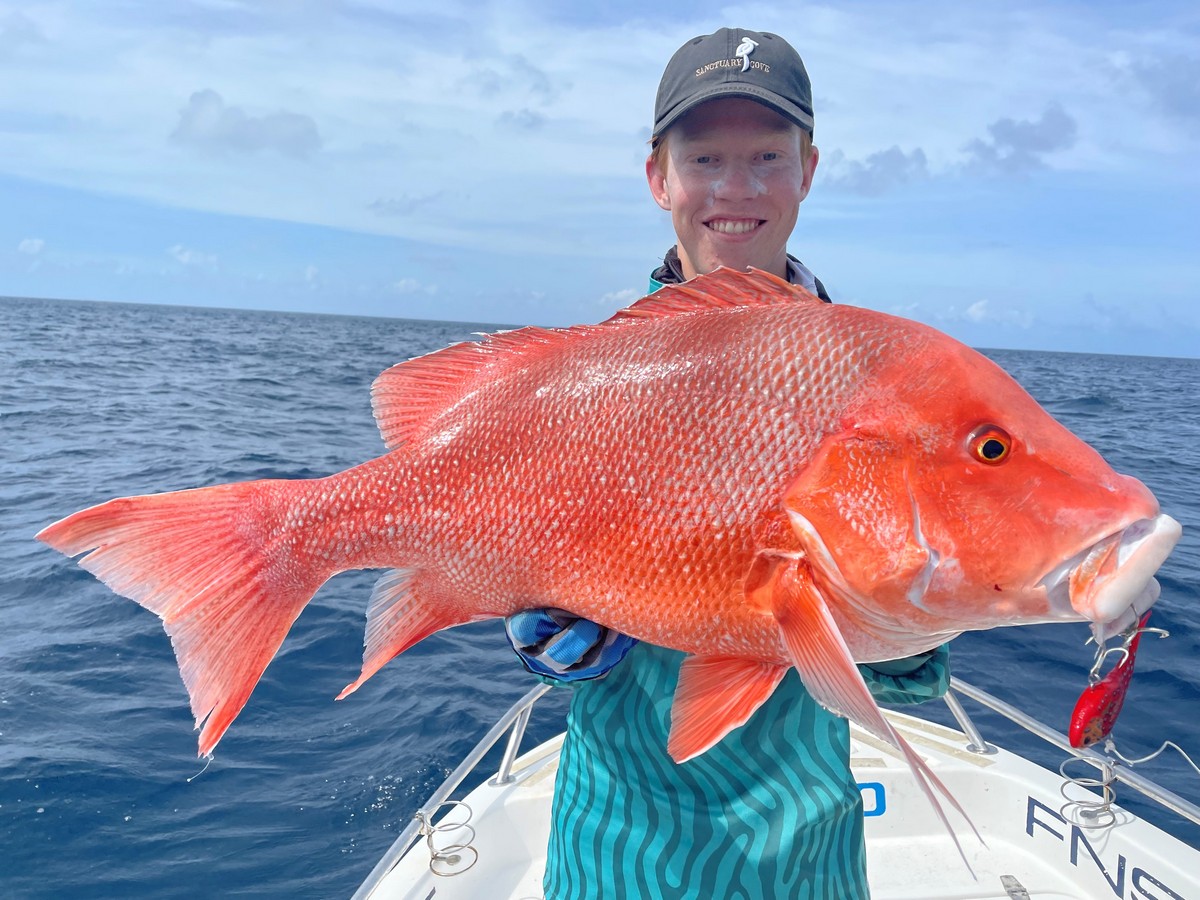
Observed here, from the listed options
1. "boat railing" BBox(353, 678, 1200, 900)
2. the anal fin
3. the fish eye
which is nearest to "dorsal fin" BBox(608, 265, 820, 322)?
the fish eye

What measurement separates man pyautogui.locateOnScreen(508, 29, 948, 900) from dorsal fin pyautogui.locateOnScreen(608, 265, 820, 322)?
37 centimetres

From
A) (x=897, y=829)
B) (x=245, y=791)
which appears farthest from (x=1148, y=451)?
(x=245, y=791)

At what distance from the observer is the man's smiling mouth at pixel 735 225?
7.20ft

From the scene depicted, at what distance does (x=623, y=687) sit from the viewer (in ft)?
6.48

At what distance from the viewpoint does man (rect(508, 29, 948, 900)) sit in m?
1.82

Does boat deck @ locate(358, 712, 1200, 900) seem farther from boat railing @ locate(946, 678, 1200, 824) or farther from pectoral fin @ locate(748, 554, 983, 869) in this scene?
pectoral fin @ locate(748, 554, 983, 869)

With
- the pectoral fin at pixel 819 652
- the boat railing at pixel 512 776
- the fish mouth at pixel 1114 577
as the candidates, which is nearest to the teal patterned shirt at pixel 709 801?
the pectoral fin at pixel 819 652

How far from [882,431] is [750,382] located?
28 centimetres

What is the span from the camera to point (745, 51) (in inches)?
86.0

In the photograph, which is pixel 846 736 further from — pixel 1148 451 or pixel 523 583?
pixel 1148 451

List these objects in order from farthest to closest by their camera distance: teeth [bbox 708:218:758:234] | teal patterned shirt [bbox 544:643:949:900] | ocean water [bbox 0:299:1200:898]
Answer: ocean water [bbox 0:299:1200:898] → teeth [bbox 708:218:758:234] → teal patterned shirt [bbox 544:643:949:900]

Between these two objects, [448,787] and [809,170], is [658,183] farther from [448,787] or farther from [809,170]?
[448,787]

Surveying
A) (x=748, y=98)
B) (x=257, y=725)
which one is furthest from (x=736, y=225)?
(x=257, y=725)

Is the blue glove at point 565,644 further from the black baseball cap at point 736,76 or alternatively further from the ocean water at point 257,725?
the ocean water at point 257,725
